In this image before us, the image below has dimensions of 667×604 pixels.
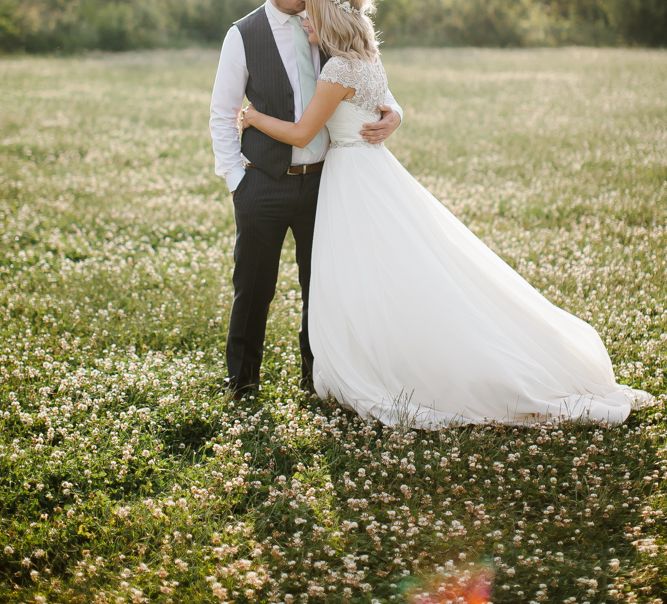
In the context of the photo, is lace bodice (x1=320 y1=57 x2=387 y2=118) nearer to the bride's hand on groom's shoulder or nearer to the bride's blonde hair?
the bride's blonde hair

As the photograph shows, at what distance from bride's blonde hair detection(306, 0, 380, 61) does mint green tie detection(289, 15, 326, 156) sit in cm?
14

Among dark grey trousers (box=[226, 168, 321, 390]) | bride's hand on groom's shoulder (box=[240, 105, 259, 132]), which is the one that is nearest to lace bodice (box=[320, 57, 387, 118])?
bride's hand on groom's shoulder (box=[240, 105, 259, 132])

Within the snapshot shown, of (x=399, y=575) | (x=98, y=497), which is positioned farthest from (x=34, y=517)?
(x=399, y=575)

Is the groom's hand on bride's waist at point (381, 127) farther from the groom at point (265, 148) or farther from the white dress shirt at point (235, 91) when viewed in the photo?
the white dress shirt at point (235, 91)

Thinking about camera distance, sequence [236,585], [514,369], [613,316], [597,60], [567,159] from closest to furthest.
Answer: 1. [236,585]
2. [514,369]
3. [613,316]
4. [567,159]
5. [597,60]

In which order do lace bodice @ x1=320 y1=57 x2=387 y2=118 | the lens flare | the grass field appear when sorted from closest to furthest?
the lens flare, the grass field, lace bodice @ x1=320 y1=57 x2=387 y2=118

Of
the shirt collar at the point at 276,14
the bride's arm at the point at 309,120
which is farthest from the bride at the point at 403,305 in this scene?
the shirt collar at the point at 276,14

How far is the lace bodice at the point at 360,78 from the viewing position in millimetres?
5234

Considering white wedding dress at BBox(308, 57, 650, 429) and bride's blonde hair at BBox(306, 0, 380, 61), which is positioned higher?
bride's blonde hair at BBox(306, 0, 380, 61)

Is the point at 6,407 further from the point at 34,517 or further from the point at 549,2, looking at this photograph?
the point at 549,2

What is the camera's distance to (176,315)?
7.41 meters

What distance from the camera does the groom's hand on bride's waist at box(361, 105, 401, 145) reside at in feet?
18.3

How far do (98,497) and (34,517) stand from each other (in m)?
0.37

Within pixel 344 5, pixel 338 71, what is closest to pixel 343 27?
pixel 344 5
